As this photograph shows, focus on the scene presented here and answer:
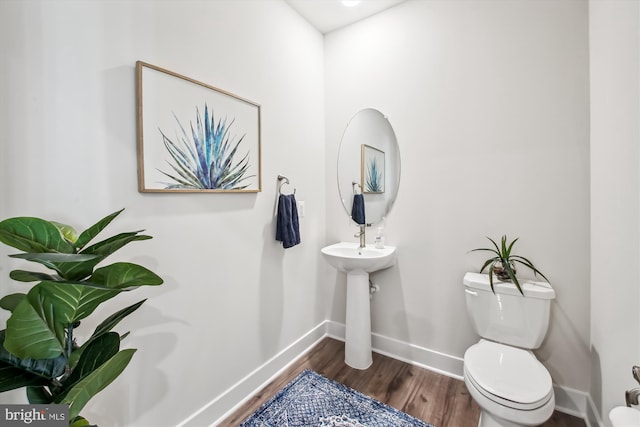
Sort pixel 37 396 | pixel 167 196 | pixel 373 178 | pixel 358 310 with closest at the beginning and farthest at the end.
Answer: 1. pixel 37 396
2. pixel 167 196
3. pixel 358 310
4. pixel 373 178

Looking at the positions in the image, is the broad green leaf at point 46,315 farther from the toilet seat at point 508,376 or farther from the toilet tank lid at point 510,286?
the toilet tank lid at point 510,286

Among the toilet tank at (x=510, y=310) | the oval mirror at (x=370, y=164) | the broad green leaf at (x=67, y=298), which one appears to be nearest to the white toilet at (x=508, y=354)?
the toilet tank at (x=510, y=310)

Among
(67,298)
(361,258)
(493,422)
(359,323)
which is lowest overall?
(493,422)

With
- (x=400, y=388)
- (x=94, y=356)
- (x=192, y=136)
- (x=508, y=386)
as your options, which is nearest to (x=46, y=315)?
(x=94, y=356)

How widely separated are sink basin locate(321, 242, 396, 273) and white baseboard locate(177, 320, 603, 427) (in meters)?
0.69

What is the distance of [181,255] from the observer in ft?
4.60

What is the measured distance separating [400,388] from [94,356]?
1.75 m

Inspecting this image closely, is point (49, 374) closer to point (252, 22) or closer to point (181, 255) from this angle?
point (181, 255)

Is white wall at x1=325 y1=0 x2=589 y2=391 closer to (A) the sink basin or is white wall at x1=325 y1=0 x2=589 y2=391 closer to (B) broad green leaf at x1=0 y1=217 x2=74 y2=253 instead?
(A) the sink basin

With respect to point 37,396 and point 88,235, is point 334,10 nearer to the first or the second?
point 88,235

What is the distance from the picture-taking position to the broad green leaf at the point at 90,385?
695 mm

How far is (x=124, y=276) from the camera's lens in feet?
2.60

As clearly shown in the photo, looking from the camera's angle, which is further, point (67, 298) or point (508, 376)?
point (508, 376)

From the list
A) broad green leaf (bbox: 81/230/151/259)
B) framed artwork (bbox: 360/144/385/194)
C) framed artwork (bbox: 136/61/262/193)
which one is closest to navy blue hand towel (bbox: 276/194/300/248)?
framed artwork (bbox: 136/61/262/193)
